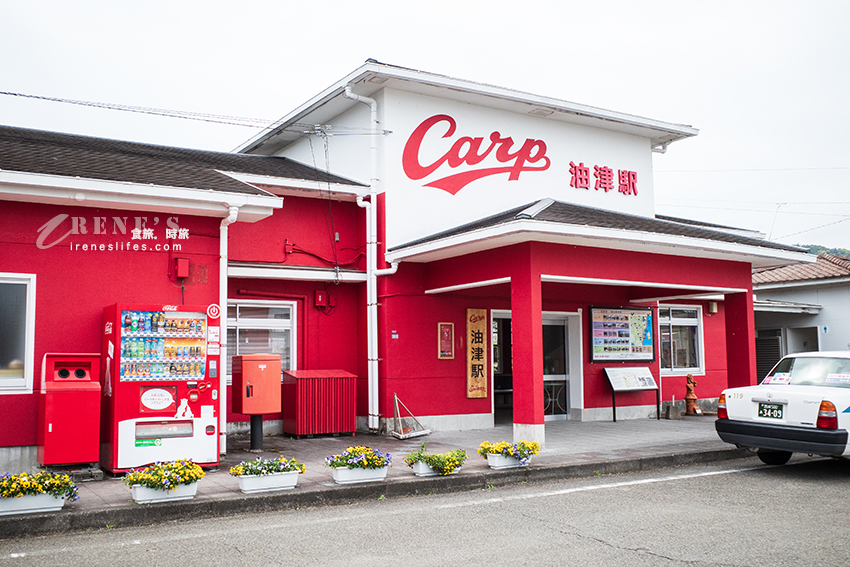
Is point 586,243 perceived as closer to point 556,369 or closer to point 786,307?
point 556,369

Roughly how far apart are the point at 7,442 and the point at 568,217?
7668mm

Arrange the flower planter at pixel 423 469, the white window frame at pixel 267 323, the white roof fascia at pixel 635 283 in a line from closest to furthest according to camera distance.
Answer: the flower planter at pixel 423 469 → the white roof fascia at pixel 635 283 → the white window frame at pixel 267 323

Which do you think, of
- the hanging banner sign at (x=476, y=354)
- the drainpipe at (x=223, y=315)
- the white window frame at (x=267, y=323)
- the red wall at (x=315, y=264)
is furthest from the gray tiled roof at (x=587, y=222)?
the drainpipe at (x=223, y=315)

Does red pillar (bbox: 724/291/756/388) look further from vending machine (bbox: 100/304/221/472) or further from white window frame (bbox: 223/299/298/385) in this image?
vending machine (bbox: 100/304/221/472)

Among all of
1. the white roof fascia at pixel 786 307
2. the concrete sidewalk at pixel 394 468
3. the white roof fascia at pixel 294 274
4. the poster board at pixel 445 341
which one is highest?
the white roof fascia at pixel 294 274

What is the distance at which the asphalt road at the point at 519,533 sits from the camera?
17.5 feet

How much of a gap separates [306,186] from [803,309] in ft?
48.1

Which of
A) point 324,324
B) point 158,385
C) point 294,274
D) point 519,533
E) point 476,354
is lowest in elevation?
point 519,533

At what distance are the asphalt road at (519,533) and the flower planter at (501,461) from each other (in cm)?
54

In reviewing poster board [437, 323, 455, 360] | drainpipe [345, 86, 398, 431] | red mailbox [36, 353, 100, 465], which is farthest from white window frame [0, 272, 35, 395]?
poster board [437, 323, 455, 360]

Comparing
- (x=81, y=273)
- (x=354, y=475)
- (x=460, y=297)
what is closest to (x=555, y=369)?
(x=460, y=297)

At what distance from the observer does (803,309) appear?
1988cm

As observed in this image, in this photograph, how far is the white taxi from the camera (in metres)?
8.34

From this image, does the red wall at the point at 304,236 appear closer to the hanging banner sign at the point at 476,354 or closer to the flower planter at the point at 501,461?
the hanging banner sign at the point at 476,354
